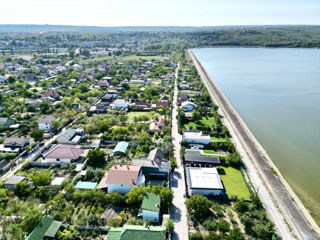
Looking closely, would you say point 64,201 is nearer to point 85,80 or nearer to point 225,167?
point 225,167

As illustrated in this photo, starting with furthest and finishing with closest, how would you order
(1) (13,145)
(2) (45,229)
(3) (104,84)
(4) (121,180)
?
(3) (104,84), (1) (13,145), (4) (121,180), (2) (45,229)

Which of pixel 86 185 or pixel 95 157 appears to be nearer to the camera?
pixel 86 185

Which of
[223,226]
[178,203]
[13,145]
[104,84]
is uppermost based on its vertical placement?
[104,84]

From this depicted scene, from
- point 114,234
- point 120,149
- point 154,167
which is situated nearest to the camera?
point 114,234

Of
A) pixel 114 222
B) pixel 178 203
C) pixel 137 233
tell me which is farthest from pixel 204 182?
pixel 114 222

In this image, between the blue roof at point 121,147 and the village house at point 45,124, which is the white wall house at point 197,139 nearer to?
the blue roof at point 121,147

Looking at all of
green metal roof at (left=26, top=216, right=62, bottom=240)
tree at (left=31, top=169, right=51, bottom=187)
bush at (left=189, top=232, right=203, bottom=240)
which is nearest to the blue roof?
tree at (left=31, top=169, right=51, bottom=187)

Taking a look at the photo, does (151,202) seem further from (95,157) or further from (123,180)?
(95,157)

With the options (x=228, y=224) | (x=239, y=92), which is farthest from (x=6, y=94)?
(x=239, y=92)
